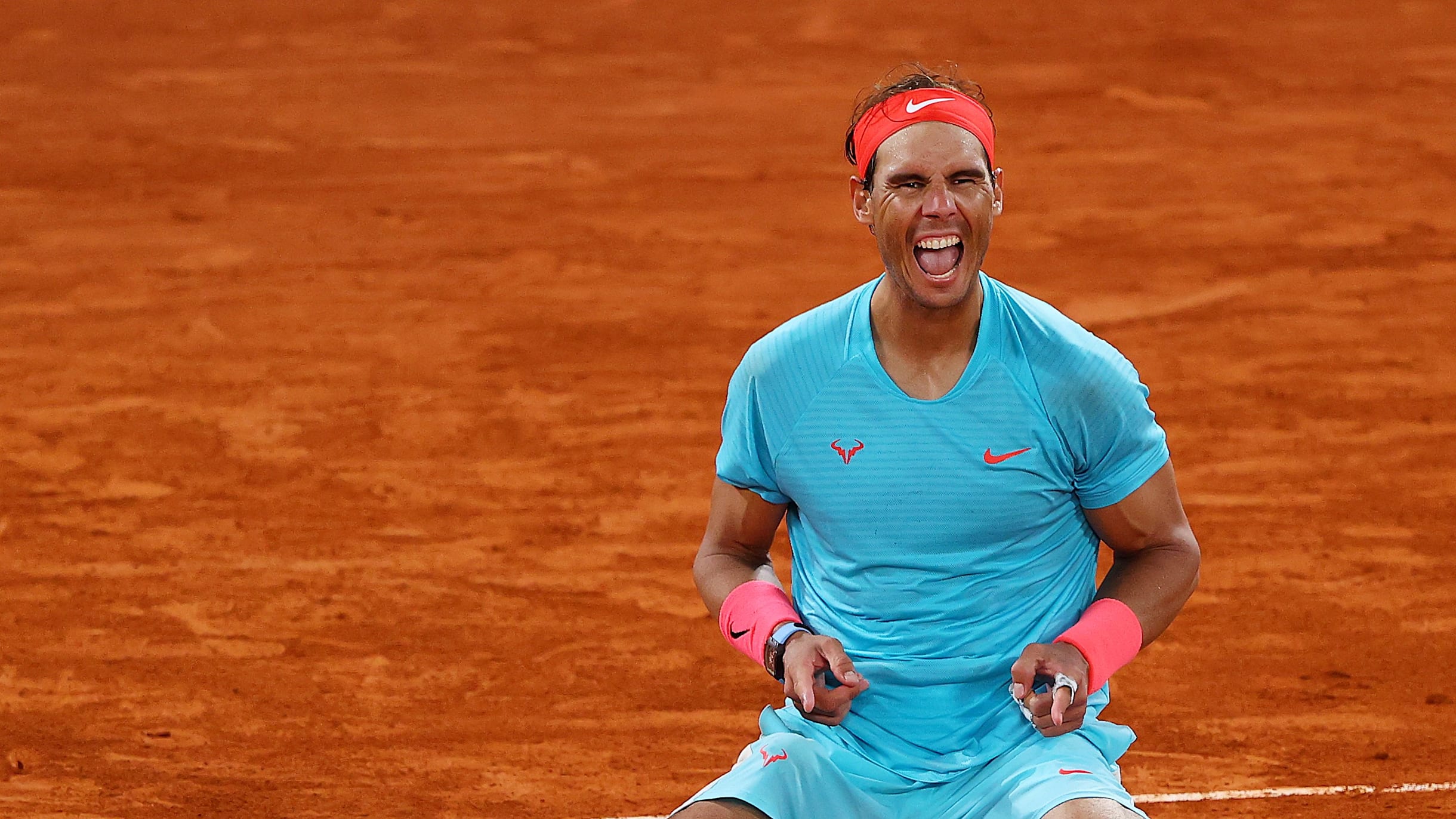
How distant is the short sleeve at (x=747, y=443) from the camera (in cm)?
368

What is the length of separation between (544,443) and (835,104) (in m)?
4.35

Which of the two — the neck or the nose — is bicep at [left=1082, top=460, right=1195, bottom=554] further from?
the nose

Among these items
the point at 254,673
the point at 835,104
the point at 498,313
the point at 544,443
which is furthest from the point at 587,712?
the point at 835,104

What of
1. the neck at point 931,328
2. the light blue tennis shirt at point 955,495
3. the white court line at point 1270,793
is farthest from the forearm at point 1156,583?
the white court line at point 1270,793

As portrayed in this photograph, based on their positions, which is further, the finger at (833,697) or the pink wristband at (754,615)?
the pink wristband at (754,615)

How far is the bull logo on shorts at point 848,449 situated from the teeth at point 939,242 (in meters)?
0.39

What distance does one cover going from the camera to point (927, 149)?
3535 millimetres

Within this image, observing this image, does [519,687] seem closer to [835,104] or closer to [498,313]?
[498,313]

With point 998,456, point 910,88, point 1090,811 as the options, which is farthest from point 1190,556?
point 910,88

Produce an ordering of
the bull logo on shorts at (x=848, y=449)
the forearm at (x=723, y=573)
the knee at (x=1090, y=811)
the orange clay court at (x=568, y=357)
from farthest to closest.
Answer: the orange clay court at (x=568, y=357) < the forearm at (x=723, y=573) < the bull logo on shorts at (x=848, y=449) < the knee at (x=1090, y=811)

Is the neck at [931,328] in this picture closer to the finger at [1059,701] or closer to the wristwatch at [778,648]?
the wristwatch at [778,648]

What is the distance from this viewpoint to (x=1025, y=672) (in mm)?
3332

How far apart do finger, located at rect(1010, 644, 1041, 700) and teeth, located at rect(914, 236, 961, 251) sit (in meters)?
0.75

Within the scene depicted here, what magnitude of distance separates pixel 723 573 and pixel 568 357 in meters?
4.54
